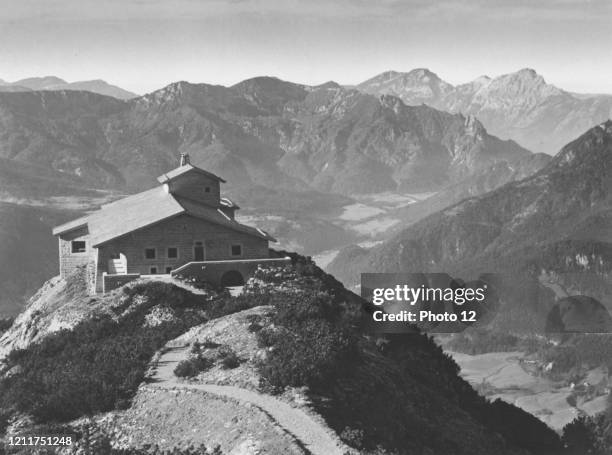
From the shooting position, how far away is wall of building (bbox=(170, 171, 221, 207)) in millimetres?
115444

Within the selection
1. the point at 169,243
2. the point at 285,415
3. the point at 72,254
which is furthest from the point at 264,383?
the point at 72,254

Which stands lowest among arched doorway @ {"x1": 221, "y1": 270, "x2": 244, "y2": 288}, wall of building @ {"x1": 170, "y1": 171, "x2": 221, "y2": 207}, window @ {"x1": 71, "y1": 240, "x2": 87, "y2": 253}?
arched doorway @ {"x1": 221, "y1": 270, "x2": 244, "y2": 288}

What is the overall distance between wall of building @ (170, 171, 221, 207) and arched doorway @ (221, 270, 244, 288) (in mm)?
20129

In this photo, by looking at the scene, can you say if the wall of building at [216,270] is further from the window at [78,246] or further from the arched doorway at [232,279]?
the window at [78,246]

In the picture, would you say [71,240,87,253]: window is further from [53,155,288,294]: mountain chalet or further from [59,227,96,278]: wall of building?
[53,155,288,294]: mountain chalet

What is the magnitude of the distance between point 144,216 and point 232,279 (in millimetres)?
11878

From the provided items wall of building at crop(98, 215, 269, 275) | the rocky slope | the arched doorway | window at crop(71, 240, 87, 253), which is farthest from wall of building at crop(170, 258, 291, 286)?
window at crop(71, 240, 87, 253)

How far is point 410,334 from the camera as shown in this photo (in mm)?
99312

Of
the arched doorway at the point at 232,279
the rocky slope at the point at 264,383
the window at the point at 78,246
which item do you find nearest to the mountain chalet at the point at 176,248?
the arched doorway at the point at 232,279

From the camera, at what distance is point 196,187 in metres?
117

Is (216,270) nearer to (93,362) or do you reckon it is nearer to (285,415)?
(93,362)

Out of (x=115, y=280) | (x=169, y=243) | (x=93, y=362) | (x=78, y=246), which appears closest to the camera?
(x=93, y=362)

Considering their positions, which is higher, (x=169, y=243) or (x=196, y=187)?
(x=196, y=187)

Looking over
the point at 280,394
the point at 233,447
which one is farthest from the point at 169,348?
→ the point at 233,447
